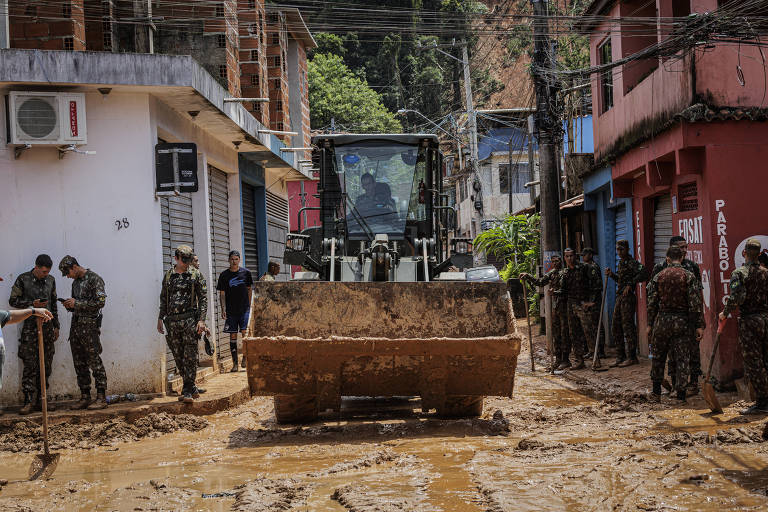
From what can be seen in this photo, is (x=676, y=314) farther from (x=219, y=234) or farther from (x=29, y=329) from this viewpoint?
(x=219, y=234)

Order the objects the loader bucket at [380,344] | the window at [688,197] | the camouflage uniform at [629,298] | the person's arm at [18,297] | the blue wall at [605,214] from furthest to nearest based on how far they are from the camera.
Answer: the blue wall at [605,214] < the camouflage uniform at [629,298] < the window at [688,197] < the person's arm at [18,297] < the loader bucket at [380,344]

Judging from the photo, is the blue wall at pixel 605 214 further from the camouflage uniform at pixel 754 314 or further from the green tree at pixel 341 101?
the green tree at pixel 341 101

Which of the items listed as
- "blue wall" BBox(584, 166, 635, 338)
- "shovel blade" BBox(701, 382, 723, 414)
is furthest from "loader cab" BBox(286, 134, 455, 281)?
"blue wall" BBox(584, 166, 635, 338)

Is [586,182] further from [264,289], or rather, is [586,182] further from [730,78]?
[264,289]

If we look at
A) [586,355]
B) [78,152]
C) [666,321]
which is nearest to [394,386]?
[666,321]

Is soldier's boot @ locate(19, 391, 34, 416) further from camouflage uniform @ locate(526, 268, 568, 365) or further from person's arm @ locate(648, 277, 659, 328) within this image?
camouflage uniform @ locate(526, 268, 568, 365)

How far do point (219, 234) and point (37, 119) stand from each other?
5706mm

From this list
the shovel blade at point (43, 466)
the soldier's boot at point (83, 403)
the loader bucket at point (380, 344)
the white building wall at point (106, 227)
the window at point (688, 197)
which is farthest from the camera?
the window at point (688, 197)

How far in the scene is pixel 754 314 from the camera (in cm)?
908

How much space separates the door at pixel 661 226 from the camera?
14234mm

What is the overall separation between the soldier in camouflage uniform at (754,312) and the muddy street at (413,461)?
1.62 feet

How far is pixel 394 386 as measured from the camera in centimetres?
820

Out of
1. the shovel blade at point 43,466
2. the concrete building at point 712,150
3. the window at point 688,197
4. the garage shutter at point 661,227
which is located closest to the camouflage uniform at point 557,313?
the garage shutter at point 661,227

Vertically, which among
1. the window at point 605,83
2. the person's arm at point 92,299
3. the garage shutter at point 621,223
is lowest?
the person's arm at point 92,299
